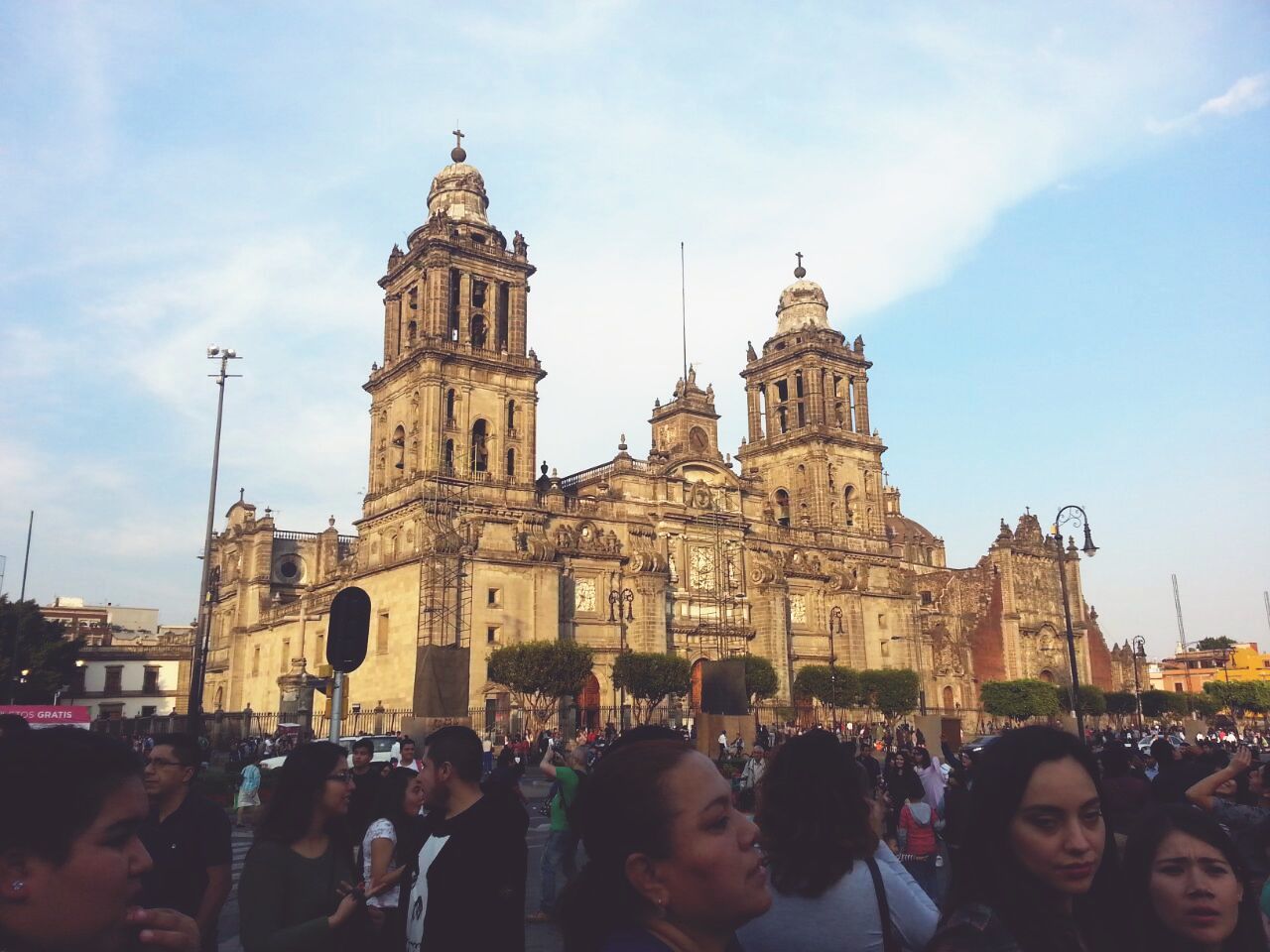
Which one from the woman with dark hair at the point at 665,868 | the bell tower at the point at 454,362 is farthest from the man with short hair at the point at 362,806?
the bell tower at the point at 454,362

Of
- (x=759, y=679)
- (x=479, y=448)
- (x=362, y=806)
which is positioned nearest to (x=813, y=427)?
(x=759, y=679)

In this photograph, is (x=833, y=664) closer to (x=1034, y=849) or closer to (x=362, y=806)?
(x=362, y=806)

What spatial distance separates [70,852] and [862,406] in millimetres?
66456

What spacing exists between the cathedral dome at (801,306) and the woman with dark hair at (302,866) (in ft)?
210

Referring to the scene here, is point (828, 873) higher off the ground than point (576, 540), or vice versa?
point (576, 540)

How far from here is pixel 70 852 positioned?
2.50 m

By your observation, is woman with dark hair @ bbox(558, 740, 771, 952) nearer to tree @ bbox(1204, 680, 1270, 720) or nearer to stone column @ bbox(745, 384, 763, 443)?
stone column @ bbox(745, 384, 763, 443)

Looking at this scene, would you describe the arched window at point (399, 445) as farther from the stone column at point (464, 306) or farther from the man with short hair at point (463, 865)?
the man with short hair at point (463, 865)

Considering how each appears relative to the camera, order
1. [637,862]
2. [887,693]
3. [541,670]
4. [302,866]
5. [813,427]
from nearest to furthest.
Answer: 1. [637,862]
2. [302,866]
3. [541,670]
4. [887,693]
5. [813,427]

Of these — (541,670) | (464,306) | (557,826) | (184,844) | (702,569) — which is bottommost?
(557,826)

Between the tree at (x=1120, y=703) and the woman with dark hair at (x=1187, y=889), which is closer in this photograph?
the woman with dark hair at (x=1187, y=889)

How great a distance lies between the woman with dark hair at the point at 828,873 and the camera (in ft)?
12.2

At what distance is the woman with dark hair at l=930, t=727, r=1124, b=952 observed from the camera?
9.83 ft

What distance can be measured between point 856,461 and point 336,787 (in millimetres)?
61947
